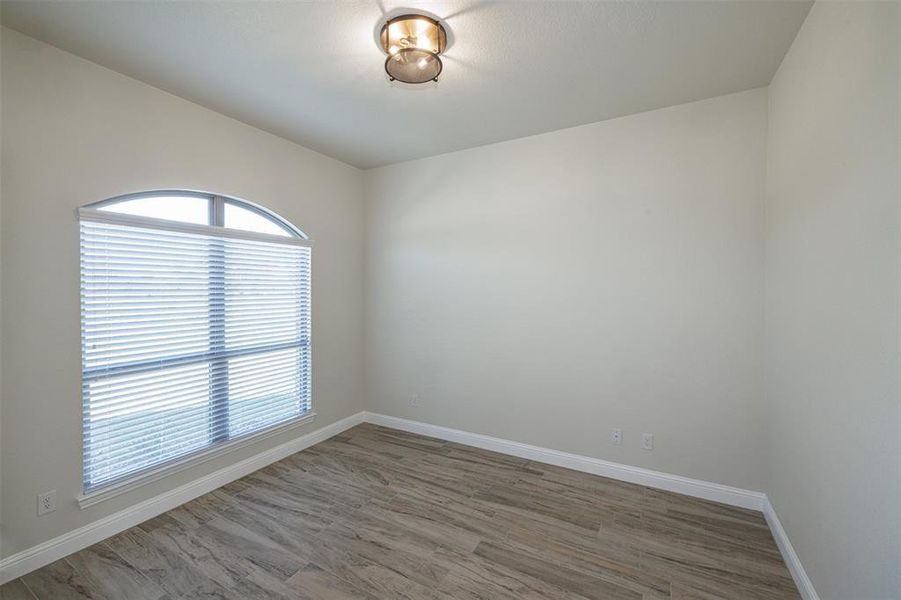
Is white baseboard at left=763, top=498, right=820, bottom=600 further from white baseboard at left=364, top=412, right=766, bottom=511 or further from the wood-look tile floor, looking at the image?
white baseboard at left=364, top=412, right=766, bottom=511

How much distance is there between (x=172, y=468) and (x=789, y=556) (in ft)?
12.4

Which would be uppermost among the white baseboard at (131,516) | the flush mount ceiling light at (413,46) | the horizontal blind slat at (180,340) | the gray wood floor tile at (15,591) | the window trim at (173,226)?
the flush mount ceiling light at (413,46)

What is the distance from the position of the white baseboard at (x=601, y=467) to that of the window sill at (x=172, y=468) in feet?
4.09

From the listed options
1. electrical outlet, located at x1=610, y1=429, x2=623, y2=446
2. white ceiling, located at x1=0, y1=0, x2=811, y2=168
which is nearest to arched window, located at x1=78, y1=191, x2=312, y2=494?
white ceiling, located at x1=0, y1=0, x2=811, y2=168

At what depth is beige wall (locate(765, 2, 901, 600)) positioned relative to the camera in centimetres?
118

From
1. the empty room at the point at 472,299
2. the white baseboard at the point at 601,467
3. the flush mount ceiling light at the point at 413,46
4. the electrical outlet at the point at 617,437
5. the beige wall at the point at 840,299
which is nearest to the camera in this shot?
the beige wall at the point at 840,299

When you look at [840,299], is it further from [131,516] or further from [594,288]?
[131,516]

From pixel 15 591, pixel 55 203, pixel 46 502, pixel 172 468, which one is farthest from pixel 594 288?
pixel 15 591

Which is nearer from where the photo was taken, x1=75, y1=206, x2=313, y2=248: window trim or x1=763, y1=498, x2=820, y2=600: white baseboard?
x1=763, y1=498, x2=820, y2=600: white baseboard

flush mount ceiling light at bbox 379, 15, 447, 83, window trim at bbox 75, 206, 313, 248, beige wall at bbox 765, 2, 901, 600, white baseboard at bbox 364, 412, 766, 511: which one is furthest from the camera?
white baseboard at bbox 364, 412, 766, 511

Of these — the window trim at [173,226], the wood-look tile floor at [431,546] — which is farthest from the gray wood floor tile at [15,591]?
the window trim at [173,226]

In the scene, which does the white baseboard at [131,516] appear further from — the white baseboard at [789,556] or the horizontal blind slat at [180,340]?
the white baseboard at [789,556]

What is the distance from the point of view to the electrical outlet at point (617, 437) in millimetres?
2854

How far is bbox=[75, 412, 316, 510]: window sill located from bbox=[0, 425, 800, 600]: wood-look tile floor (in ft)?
0.83
